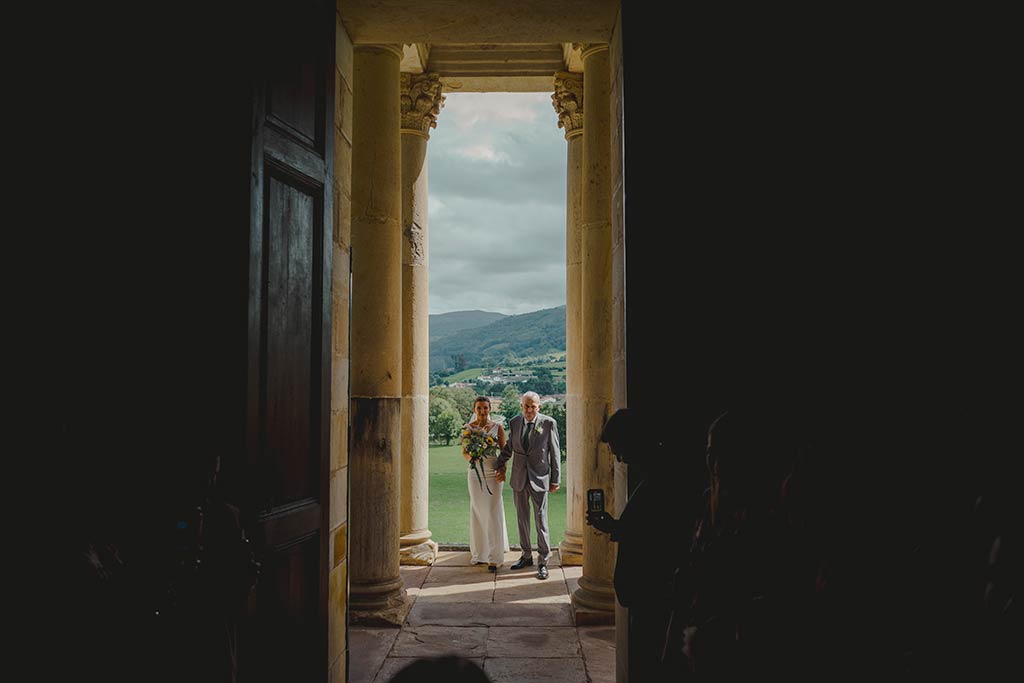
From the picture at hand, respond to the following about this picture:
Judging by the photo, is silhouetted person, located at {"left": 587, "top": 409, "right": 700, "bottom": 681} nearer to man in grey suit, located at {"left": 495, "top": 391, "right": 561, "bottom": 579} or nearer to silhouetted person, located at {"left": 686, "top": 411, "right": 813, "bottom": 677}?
→ silhouetted person, located at {"left": 686, "top": 411, "right": 813, "bottom": 677}

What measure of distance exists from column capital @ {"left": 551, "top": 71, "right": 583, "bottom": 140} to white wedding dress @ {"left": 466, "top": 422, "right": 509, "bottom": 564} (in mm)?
4001

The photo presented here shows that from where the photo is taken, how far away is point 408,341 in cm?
750

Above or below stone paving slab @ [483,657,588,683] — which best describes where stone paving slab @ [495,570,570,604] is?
below

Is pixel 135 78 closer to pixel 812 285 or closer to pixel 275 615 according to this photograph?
pixel 275 615

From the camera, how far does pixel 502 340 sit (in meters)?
43.9

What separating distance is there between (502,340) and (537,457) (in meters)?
36.4

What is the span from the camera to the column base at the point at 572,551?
7703 mm

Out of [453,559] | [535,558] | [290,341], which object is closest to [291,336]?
[290,341]

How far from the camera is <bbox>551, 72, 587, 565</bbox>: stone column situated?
7.69 metres

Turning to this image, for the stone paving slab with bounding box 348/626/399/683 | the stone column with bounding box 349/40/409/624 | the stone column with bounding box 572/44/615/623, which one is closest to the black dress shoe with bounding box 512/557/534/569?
the stone column with bounding box 572/44/615/623

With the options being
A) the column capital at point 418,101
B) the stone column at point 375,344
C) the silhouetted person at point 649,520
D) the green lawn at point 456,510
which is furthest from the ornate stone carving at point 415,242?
the silhouetted person at point 649,520

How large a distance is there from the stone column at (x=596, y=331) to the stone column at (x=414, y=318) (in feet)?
6.94

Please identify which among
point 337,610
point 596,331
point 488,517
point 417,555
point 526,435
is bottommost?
point 417,555

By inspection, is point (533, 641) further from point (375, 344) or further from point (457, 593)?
point (375, 344)
